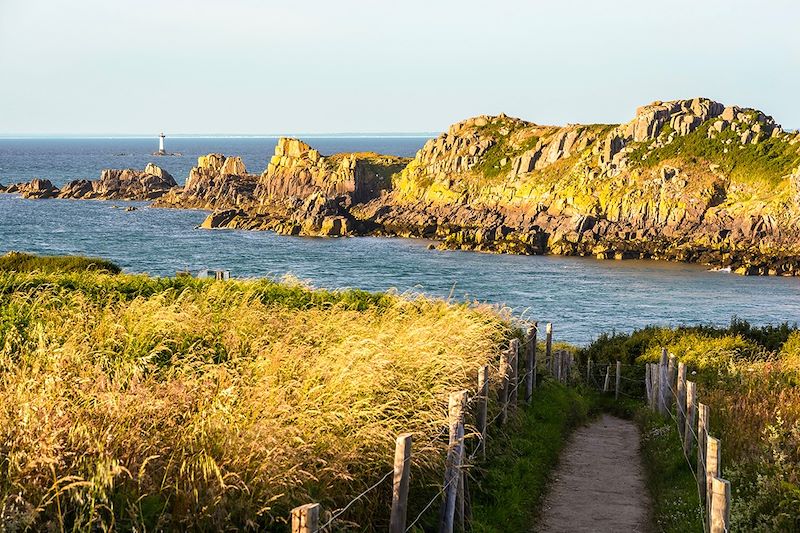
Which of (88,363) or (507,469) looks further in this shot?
(507,469)

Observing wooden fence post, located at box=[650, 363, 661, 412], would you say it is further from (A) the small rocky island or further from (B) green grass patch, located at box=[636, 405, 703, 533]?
(A) the small rocky island

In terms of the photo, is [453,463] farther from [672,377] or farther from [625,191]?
[625,191]

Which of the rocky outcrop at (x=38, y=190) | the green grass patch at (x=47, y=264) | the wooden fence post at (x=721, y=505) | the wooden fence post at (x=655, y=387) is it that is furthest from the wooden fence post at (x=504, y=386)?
the rocky outcrop at (x=38, y=190)

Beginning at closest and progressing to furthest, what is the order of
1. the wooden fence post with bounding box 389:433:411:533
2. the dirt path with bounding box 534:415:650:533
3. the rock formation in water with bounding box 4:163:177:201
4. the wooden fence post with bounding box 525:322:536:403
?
the wooden fence post with bounding box 389:433:411:533, the dirt path with bounding box 534:415:650:533, the wooden fence post with bounding box 525:322:536:403, the rock formation in water with bounding box 4:163:177:201

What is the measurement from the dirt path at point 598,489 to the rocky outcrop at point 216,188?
127456 millimetres

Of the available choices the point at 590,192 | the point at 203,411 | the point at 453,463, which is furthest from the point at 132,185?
the point at 203,411

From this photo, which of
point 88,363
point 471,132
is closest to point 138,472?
point 88,363

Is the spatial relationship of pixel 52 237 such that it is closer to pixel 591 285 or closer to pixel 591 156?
pixel 591 285

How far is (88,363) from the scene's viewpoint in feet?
33.0

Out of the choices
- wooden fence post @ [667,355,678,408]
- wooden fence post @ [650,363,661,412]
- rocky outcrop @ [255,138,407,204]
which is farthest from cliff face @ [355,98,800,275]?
wooden fence post @ [667,355,678,408]

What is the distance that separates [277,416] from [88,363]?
2251 millimetres

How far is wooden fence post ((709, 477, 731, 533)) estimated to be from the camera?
353 inches

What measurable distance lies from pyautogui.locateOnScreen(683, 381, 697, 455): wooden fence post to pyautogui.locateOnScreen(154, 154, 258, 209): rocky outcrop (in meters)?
131

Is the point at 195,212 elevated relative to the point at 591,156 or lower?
lower
